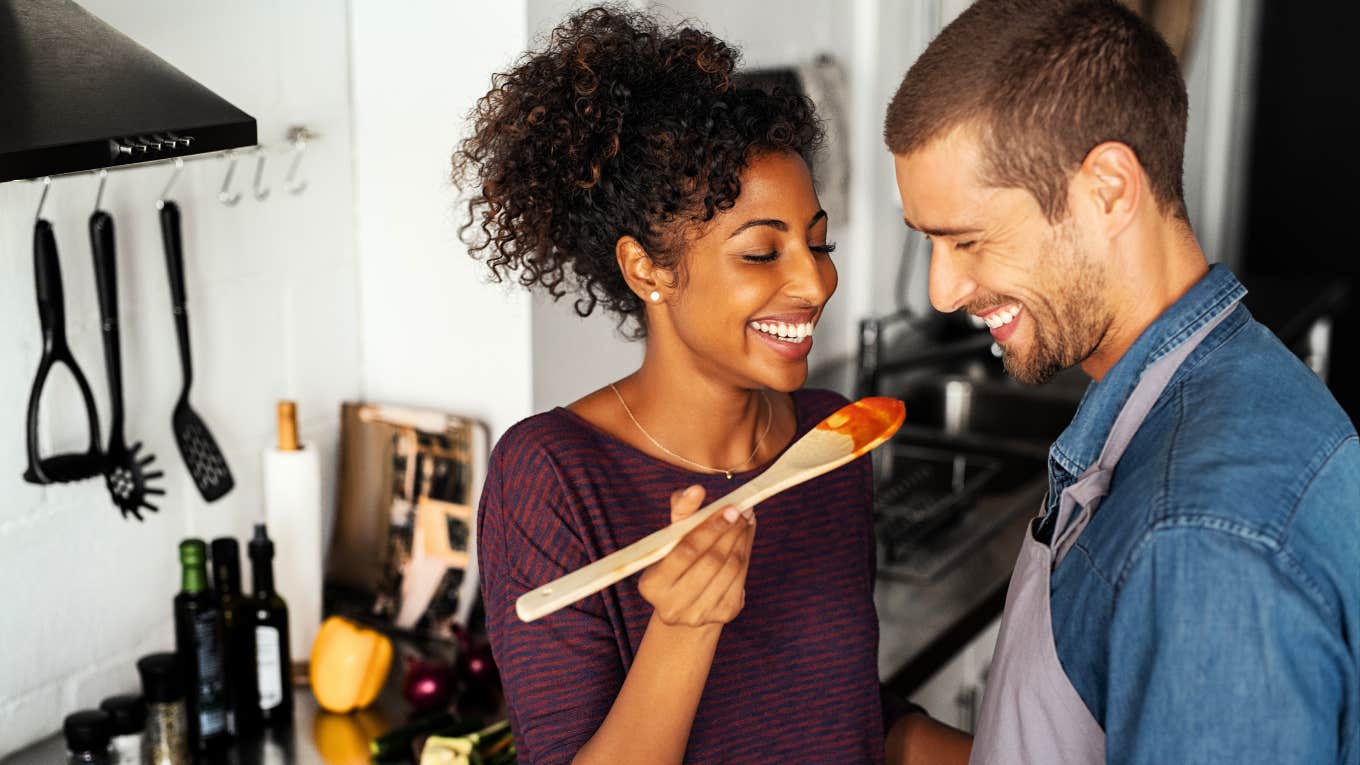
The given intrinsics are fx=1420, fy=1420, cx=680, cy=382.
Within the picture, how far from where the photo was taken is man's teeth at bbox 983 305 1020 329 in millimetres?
1073

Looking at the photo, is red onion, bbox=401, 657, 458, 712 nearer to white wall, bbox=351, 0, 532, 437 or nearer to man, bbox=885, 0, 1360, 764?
white wall, bbox=351, 0, 532, 437

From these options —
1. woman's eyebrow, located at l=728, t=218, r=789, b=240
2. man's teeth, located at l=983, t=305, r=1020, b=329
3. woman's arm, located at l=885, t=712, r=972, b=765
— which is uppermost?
woman's eyebrow, located at l=728, t=218, r=789, b=240

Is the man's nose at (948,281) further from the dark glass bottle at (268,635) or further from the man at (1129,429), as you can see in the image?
the dark glass bottle at (268,635)

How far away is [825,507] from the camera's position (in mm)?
1447

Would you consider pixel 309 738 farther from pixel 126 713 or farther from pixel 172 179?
pixel 172 179

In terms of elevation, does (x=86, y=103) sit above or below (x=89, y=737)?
above

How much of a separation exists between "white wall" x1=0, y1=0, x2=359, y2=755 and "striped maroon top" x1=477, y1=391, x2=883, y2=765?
639mm

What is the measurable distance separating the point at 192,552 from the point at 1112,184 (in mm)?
1136

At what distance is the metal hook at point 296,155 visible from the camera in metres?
1.90

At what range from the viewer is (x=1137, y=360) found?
1.02 meters

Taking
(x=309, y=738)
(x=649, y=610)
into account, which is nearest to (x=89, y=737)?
(x=309, y=738)

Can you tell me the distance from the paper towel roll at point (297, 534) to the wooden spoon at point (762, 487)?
2.64 feet

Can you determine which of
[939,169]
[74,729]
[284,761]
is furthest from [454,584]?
[939,169]

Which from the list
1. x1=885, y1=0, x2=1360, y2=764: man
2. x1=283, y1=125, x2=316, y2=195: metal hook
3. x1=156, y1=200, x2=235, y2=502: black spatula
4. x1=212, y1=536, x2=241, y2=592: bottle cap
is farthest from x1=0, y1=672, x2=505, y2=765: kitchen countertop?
x1=885, y1=0, x2=1360, y2=764: man
